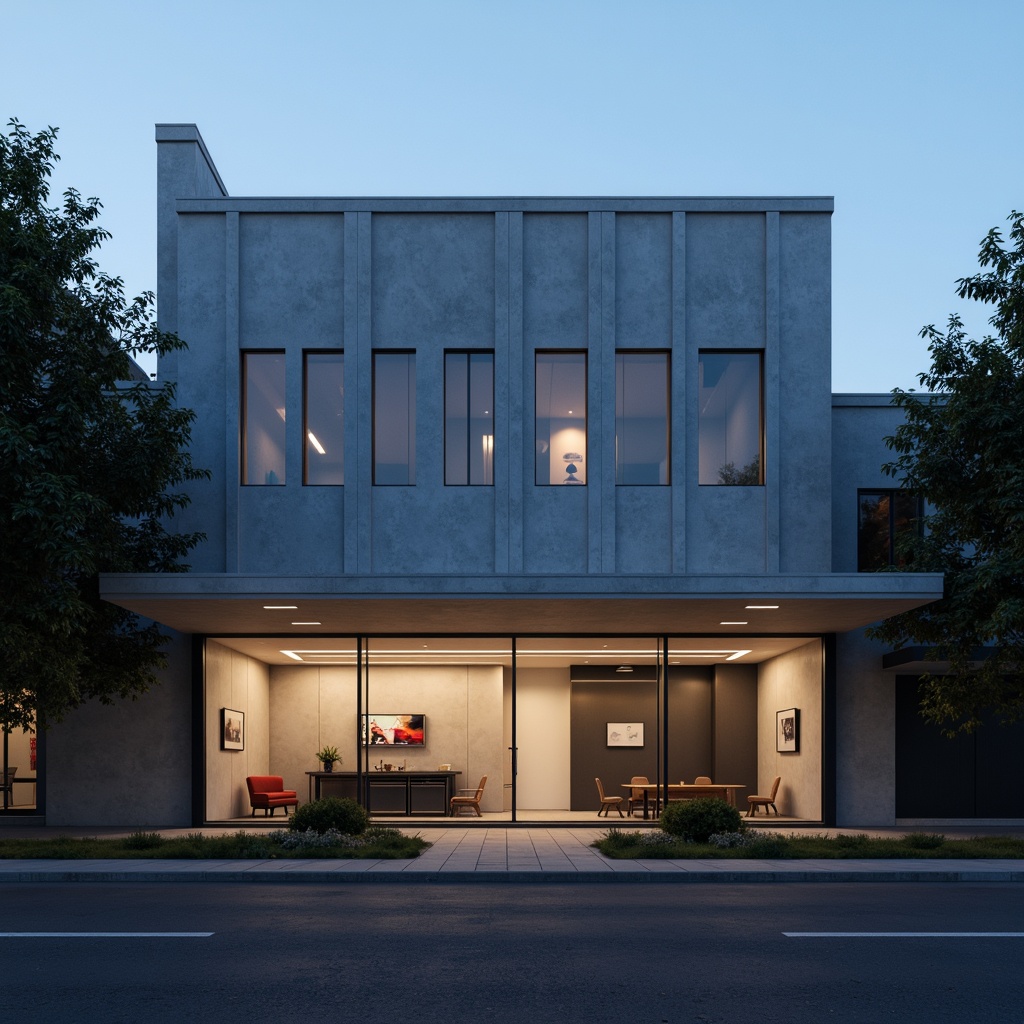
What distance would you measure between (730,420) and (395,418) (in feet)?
20.6

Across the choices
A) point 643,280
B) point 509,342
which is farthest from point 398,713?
point 643,280

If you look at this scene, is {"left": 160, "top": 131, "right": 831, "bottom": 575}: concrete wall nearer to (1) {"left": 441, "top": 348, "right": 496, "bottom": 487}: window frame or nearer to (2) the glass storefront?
(1) {"left": 441, "top": 348, "right": 496, "bottom": 487}: window frame

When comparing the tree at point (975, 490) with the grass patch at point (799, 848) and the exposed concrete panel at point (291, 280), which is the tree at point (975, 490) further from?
the exposed concrete panel at point (291, 280)

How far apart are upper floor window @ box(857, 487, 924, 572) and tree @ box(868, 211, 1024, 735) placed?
11.0 ft

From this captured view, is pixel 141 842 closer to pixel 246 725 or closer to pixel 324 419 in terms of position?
pixel 246 725

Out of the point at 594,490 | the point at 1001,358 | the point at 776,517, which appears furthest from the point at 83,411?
the point at 1001,358

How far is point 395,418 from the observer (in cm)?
2170

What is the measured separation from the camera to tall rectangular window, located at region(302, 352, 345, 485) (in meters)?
21.5

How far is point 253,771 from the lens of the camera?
75.9 ft

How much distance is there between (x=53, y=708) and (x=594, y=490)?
9.94m
